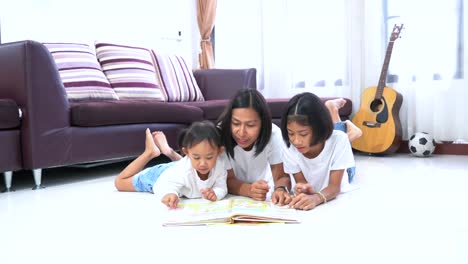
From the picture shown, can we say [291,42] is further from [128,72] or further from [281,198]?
[281,198]

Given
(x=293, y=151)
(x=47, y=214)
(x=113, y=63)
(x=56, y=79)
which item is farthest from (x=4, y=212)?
(x=113, y=63)

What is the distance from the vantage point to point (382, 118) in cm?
316

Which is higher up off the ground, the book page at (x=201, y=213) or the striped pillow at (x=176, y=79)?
the striped pillow at (x=176, y=79)

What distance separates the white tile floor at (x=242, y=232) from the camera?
103 centimetres

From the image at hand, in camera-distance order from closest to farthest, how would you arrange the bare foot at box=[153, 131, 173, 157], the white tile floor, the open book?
1. the white tile floor
2. the open book
3. the bare foot at box=[153, 131, 173, 157]

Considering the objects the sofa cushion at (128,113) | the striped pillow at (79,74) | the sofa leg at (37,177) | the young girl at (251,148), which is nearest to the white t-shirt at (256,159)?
the young girl at (251,148)

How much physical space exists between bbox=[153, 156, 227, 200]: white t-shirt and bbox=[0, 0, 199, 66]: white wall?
6.23 feet

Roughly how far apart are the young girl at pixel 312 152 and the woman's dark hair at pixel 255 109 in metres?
0.08

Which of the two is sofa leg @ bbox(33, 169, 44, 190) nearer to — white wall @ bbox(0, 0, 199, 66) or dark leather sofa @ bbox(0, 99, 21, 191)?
dark leather sofa @ bbox(0, 99, 21, 191)

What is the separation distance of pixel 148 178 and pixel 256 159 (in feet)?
1.71

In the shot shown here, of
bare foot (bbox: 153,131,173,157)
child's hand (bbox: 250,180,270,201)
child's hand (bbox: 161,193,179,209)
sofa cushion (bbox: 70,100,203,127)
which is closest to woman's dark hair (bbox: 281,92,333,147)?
child's hand (bbox: 250,180,270,201)

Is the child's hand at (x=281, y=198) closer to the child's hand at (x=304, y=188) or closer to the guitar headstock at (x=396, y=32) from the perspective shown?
the child's hand at (x=304, y=188)

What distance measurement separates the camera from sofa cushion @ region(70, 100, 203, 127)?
2201mm

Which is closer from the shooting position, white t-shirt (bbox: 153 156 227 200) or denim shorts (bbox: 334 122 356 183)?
white t-shirt (bbox: 153 156 227 200)
